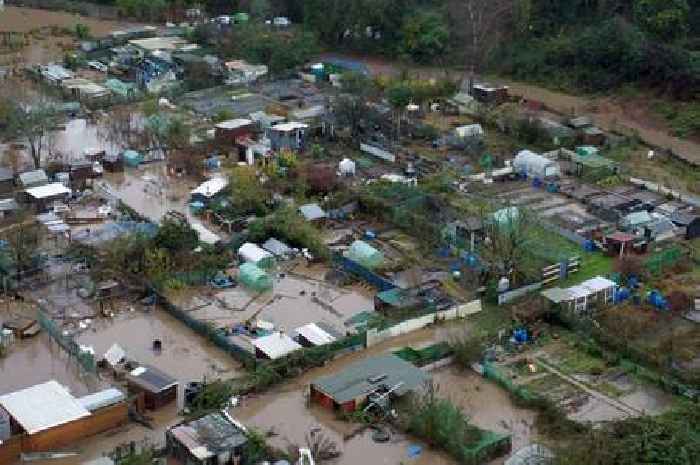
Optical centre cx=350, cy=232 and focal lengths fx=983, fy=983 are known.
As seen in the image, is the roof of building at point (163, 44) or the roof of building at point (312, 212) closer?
the roof of building at point (312, 212)

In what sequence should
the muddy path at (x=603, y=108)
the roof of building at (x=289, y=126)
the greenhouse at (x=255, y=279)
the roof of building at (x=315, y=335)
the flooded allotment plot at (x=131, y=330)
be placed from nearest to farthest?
the flooded allotment plot at (x=131, y=330) < the roof of building at (x=315, y=335) < the greenhouse at (x=255, y=279) < the roof of building at (x=289, y=126) < the muddy path at (x=603, y=108)

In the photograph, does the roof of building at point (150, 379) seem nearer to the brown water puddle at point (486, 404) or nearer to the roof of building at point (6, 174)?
the brown water puddle at point (486, 404)

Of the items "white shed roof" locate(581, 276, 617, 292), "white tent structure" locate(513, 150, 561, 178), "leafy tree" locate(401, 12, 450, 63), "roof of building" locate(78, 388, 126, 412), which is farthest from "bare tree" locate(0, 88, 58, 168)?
"white shed roof" locate(581, 276, 617, 292)

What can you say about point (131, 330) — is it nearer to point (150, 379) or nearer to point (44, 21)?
point (150, 379)

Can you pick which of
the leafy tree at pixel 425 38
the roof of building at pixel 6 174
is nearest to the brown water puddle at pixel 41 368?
the roof of building at pixel 6 174

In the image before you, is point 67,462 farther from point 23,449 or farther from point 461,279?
point 461,279
